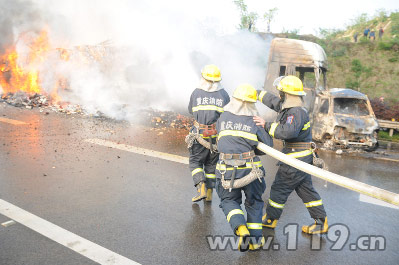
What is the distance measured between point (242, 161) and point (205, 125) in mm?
1370

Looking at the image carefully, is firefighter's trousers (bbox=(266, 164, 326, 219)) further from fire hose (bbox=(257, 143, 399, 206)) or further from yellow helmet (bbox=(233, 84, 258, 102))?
yellow helmet (bbox=(233, 84, 258, 102))

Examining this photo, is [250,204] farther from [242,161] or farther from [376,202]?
[376,202]

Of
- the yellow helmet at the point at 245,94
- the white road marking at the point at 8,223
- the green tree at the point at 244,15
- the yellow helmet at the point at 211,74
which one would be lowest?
the white road marking at the point at 8,223

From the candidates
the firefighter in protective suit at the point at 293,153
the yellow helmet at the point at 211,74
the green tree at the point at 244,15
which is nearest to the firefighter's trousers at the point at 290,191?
the firefighter in protective suit at the point at 293,153

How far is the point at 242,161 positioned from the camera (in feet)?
12.2

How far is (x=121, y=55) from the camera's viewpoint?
14453 millimetres

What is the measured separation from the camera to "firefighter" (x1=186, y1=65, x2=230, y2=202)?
4.92m

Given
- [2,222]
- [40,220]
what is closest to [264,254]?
[40,220]

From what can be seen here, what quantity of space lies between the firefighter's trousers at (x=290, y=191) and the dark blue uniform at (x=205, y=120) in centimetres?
110

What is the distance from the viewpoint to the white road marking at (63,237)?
337cm

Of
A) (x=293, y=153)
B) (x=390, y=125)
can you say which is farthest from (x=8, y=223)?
(x=390, y=125)

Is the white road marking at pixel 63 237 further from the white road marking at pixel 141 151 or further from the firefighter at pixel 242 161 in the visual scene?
the white road marking at pixel 141 151

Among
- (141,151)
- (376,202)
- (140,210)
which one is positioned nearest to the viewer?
(140,210)

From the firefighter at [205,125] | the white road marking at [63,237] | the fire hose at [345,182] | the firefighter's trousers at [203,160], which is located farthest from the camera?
the firefighter's trousers at [203,160]
